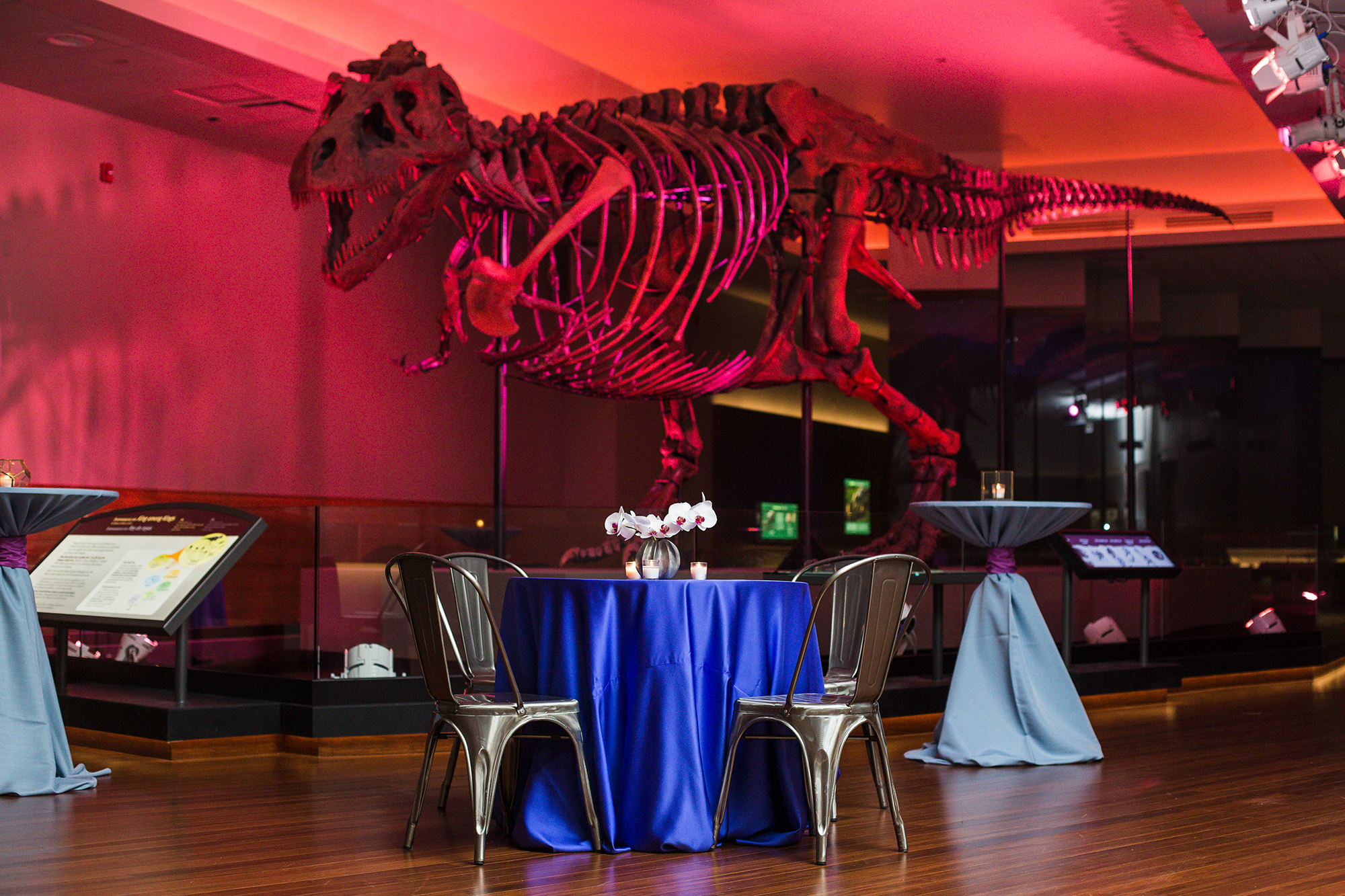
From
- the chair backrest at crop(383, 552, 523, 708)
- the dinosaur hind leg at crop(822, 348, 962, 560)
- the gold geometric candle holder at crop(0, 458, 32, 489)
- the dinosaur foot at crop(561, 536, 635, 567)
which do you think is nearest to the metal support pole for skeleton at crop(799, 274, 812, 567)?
the dinosaur hind leg at crop(822, 348, 962, 560)

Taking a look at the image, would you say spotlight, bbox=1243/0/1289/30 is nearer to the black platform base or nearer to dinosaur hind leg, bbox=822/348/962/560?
dinosaur hind leg, bbox=822/348/962/560

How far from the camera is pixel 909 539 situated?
7352 mm

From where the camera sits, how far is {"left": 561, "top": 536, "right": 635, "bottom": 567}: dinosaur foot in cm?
664

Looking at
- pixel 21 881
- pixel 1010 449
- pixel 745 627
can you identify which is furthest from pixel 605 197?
pixel 1010 449

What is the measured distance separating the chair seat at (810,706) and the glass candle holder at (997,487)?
6.26 feet

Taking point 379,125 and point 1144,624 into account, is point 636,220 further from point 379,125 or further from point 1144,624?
point 1144,624

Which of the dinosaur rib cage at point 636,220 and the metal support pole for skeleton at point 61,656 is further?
the dinosaur rib cage at point 636,220

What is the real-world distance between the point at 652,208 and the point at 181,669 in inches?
144

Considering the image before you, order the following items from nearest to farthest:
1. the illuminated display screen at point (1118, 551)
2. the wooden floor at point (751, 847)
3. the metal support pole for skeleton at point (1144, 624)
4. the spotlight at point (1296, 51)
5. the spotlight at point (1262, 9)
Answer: the wooden floor at point (751, 847) < the spotlight at point (1262, 9) < the spotlight at point (1296, 51) < the illuminated display screen at point (1118, 551) < the metal support pole for skeleton at point (1144, 624)

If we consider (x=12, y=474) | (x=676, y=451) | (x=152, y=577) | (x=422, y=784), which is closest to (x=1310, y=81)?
(x=676, y=451)

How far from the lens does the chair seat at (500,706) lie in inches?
139

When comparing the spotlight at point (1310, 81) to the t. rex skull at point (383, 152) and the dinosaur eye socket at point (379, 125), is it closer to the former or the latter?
the t. rex skull at point (383, 152)

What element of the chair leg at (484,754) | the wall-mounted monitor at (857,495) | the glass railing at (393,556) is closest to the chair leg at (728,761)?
the chair leg at (484,754)

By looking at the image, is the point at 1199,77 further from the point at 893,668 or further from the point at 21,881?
the point at 21,881
